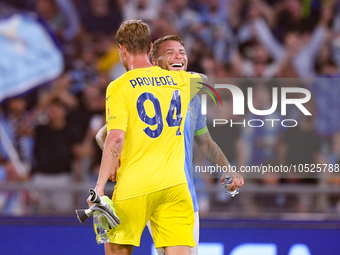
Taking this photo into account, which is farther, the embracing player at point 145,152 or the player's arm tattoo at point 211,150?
the player's arm tattoo at point 211,150

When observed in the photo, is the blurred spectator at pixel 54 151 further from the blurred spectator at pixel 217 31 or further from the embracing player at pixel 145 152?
the embracing player at pixel 145 152

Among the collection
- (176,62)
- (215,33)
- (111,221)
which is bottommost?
(111,221)

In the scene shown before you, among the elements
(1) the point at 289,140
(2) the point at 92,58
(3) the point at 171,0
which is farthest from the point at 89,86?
(1) the point at 289,140

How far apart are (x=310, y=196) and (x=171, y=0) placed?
3.34 m

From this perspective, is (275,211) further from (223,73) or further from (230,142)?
(223,73)

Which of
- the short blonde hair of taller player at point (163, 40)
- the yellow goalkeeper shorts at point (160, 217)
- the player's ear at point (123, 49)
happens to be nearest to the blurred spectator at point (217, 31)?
the short blonde hair of taller player at point (163, 40)

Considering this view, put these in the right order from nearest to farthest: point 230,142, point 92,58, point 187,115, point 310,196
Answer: point 187,115 < point 310,196 < point 230,142 < point 92,58

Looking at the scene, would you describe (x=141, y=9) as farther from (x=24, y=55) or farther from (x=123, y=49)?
(x=123, y=49)

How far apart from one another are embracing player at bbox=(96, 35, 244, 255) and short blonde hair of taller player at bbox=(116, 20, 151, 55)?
1.50ft

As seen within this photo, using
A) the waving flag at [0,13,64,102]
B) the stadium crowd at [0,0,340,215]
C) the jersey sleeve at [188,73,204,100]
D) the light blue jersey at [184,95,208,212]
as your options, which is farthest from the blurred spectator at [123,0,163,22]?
the jersey sleeve at [188,73,204,100]

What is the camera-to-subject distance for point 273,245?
550cm

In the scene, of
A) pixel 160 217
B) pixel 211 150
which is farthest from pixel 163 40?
pixel 160 217

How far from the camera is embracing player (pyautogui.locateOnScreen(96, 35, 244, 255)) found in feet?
12.8

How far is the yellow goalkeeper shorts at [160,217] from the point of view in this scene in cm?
345
